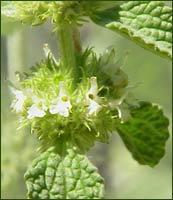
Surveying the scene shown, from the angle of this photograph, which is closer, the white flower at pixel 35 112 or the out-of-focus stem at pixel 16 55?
the white flower at pixel 35 112

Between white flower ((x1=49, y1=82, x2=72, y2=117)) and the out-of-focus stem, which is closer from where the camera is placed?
white flower ((x1=49, y1=82, x2=72, y2=117))

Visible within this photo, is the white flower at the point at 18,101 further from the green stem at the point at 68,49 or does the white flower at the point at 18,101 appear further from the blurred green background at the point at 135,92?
the blurred green background at the point at 135,92

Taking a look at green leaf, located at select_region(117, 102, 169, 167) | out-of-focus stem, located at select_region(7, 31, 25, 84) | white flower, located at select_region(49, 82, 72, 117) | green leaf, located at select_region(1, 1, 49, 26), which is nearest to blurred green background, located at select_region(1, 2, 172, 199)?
out-of-focus stem, located at select_region(7, 31, 25, 84)

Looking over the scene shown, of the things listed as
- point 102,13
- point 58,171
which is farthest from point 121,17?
point 58,171

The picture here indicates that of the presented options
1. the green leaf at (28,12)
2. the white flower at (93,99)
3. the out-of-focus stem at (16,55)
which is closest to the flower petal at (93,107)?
the white flower at (93,99)

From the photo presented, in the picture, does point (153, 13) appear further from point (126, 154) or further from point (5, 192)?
point (126, 154)

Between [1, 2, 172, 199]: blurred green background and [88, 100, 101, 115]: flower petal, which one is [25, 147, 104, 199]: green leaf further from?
[1, 2, 172, 199]: blurred green background
